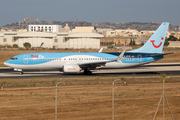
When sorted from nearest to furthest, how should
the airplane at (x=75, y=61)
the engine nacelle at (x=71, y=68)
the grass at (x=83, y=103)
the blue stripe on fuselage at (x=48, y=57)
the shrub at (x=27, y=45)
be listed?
the grass at (x=83, y=103)
the engine nacelle at (x=71, y=68)
the airplane at (x=75, y=61)
the blue stripe on fuselage at (x=48, y=57)
the shrub at (x=27, y=45)

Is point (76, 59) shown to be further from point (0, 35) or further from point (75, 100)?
point (0, 35)

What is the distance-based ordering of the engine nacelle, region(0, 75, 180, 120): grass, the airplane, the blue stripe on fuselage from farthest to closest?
the blue stripe on fuselage, the airplane, the engine nacelle, region(0, 75, 180, 120): grass

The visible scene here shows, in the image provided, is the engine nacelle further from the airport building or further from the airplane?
the airport building

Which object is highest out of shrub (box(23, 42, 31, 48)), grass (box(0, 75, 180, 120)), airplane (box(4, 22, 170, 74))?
airplane (box(4, 22, 170, 74))

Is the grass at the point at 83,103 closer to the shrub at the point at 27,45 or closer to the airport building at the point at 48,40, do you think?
the shrub at the point at 27,45

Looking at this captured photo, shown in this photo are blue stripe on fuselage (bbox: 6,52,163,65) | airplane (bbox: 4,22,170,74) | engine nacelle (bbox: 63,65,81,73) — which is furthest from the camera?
blue stripe on fuselage (bbox: 6,52,163,65)

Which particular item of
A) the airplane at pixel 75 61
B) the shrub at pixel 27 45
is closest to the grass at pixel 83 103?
the airplane at pixel 75 61

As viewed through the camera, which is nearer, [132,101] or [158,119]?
[158,119]

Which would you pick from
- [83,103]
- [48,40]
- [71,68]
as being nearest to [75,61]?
[71,68]

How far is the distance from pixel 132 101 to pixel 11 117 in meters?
9.21

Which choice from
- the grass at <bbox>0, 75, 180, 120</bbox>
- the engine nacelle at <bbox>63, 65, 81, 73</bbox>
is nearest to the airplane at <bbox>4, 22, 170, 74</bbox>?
the engine nacelle at <bbox>63, 65, 81, 73</bbox>

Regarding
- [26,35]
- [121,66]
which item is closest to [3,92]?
[121,66]

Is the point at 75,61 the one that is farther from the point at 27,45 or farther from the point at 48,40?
the point at 48,40

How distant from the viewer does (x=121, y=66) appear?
39.7 metres
